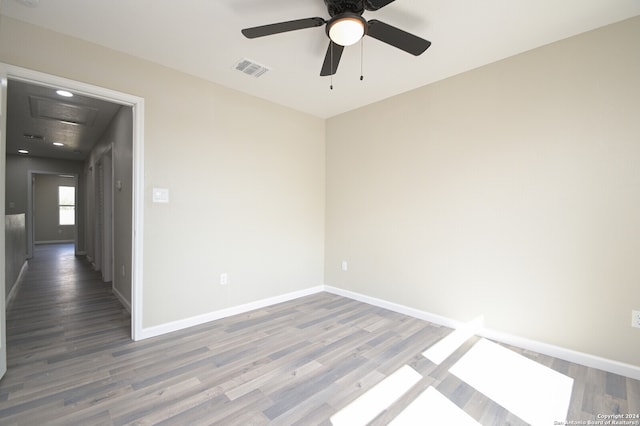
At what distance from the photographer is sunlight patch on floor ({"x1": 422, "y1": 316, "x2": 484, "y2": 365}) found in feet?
7.65

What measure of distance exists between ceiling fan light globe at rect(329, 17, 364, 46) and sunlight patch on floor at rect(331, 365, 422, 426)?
2.24m

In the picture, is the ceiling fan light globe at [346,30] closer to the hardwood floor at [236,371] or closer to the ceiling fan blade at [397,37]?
the ceiling fan blade at [397,37]

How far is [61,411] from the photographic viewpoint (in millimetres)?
1653

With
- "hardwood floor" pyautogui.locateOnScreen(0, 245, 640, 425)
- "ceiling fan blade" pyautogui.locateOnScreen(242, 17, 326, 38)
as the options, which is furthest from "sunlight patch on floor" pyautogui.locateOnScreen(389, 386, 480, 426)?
"ceiling fan blade" pyautogui.locateOnScreen(242, 17, 326, 38)

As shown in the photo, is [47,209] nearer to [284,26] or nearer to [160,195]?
[160,195]

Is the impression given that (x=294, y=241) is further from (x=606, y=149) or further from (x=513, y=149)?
(x=606, y=149)

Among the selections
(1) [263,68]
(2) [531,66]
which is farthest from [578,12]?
(1) [263,68]

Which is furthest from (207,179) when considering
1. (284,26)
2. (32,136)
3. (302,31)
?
(32,136)

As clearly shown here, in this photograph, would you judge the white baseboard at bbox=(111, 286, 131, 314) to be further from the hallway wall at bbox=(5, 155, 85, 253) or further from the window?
the window

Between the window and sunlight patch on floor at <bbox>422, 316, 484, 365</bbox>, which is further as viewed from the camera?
the window

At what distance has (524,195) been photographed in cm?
248

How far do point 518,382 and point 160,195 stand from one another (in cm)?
333

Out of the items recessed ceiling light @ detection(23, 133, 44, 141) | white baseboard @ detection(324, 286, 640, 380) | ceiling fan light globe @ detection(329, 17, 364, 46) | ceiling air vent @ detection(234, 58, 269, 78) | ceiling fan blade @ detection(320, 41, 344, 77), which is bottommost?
white baseboard @ detection(324, 286, 640, 380)

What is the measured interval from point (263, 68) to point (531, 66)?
2419mm
